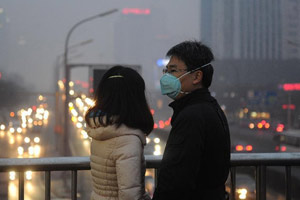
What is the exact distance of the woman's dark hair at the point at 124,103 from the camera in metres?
2.17

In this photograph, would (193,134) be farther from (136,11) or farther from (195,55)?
(136,11)

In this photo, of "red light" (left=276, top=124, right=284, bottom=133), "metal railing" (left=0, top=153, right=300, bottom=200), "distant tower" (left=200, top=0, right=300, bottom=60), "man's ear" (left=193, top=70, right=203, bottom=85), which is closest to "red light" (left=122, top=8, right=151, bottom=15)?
"distant tower" (left=200, top=0, right=300, bottom=60)

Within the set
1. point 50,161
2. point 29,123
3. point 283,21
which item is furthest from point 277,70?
point 50,161

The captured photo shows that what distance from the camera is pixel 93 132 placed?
2199 mm

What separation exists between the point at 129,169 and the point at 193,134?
1.26ft

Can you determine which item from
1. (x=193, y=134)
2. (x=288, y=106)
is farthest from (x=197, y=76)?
(x=288, y=106)

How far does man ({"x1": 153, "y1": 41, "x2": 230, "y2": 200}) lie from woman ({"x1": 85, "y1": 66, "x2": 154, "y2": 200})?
0.55 feet

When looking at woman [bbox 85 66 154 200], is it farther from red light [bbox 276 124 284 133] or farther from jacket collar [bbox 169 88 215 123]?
red light [bbox 276 124 284 133]

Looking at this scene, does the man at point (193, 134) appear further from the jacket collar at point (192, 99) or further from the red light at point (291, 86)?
the red light at point (291, 86)

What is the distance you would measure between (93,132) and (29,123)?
53.2 m

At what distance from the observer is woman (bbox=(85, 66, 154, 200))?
2.09 m

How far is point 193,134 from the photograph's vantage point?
188cm

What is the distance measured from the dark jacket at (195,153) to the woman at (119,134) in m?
0.19

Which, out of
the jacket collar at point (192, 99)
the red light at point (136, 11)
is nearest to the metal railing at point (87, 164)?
the jacket collar at point (192, 99)
